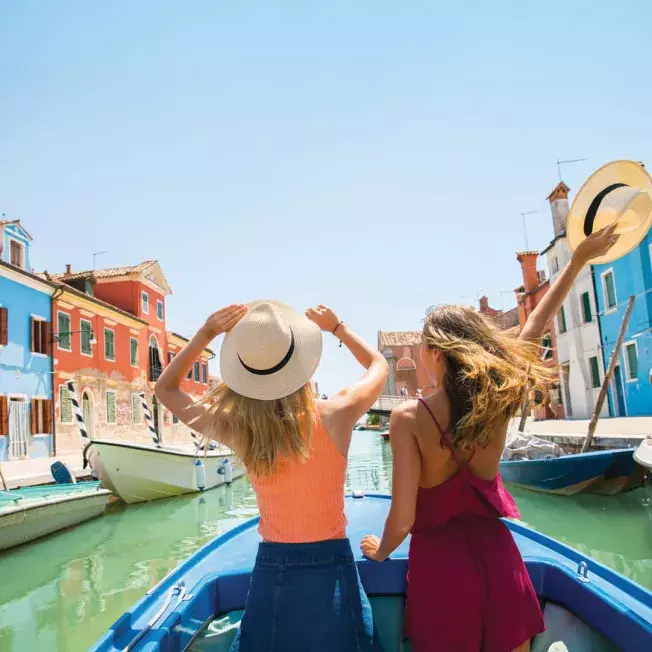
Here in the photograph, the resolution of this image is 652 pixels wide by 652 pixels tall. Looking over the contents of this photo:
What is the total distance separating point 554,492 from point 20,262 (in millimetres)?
16493

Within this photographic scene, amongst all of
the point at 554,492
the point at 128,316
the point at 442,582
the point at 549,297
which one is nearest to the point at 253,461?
the point at 442,582

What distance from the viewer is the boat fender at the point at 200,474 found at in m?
14.5

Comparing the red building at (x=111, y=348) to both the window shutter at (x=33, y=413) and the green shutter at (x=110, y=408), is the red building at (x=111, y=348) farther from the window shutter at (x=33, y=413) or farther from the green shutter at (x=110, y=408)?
the window shutter at (x=33, y=413)

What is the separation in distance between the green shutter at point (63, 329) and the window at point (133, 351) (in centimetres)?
497

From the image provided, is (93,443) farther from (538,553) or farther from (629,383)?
(629,383)

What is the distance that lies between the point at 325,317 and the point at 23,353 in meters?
17.6

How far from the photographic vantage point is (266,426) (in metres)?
1.63

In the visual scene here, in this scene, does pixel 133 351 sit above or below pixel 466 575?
above

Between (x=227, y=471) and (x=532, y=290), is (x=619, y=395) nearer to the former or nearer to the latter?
(x=532, y=290)

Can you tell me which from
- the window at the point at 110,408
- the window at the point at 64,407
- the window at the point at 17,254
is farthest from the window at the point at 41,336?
the window at the point at 110,408

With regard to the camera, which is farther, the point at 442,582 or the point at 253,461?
the point at 253,461

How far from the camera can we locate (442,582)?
1.48m

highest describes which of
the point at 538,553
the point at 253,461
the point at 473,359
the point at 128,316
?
the point at 128,316

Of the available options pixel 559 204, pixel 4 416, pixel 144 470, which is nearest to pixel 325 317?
pixel 144 470
